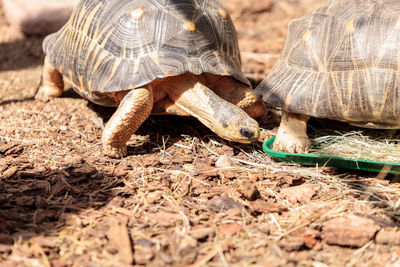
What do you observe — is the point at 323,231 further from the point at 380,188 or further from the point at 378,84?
the point at 378,84

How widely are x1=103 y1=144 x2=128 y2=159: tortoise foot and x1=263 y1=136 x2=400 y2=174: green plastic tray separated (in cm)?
112

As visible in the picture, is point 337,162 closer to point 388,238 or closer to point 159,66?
point 388,238

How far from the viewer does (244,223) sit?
2.46 metres

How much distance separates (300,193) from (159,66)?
1469 mm

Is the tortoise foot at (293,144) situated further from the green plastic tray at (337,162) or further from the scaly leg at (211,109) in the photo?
the scaly leg at (211,109)

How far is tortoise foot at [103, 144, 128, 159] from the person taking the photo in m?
3.26

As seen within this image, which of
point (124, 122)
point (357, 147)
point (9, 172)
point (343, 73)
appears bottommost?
point (9, 172)

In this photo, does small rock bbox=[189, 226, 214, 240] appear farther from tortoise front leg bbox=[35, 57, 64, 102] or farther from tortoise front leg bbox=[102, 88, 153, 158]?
tortoise front leg bbox=[35, 57, 64, 102]

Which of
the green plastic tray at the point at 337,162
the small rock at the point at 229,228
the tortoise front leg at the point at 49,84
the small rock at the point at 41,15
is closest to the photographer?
the small rock at the point at 229,228

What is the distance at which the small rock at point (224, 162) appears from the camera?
125 inches

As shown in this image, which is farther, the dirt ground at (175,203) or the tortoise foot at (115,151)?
the tortoise foot at (115,151)

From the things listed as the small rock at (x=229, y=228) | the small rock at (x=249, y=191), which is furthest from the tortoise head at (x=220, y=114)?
the small rock at (x=229, y=228)

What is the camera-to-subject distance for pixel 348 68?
10.4 feet

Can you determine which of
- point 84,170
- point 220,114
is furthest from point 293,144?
point 84,170
